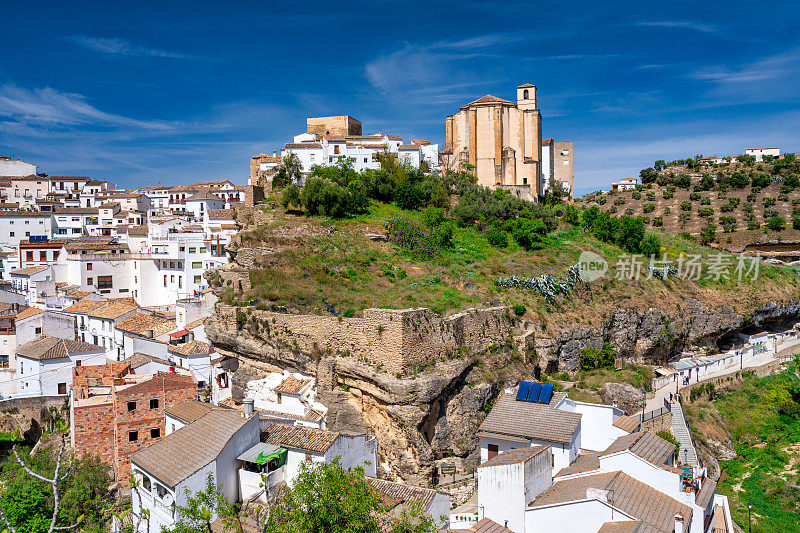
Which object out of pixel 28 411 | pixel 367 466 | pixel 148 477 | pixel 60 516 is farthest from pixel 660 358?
pixel 28 411

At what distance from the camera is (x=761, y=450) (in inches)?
953

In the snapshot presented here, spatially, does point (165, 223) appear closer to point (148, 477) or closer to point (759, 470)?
point (148, 477)

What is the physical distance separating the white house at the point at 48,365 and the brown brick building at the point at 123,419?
20.0 ft

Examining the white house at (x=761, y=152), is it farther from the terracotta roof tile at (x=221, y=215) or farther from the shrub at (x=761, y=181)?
the terracotta roof tile at (x=221, y=215)

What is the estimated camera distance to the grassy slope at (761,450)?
1961 cm

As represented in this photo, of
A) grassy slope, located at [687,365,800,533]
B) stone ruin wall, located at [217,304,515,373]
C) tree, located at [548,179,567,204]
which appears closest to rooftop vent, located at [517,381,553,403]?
stone ruin wall, located at [217,304,515,373]

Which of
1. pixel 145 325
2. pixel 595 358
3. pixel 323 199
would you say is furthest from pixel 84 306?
pixel 595 358

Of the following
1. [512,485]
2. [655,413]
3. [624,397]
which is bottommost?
[655,413]

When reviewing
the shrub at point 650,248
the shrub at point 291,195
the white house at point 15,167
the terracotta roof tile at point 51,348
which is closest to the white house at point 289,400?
the terracotta roof tile at point 51,348

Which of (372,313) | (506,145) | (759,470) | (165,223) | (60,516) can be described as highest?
(506,145)

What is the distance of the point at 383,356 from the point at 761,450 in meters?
18.3

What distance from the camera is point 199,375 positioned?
24.2 m

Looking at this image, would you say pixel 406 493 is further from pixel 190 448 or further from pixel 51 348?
pixel 51 348

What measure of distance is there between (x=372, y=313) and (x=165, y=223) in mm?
25163
